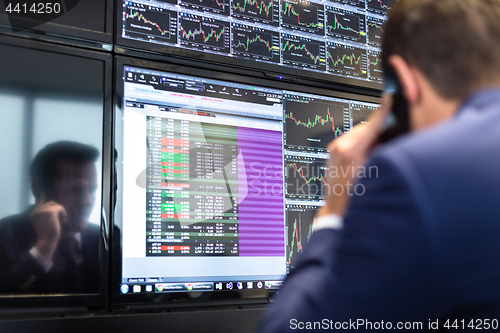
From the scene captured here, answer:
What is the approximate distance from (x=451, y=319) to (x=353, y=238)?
165mm

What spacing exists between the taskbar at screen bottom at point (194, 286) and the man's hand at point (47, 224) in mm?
234

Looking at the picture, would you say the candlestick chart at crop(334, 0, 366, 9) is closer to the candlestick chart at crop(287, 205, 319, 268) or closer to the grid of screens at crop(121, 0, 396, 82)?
the grid of screens at crop(121, 0, 396, 82)

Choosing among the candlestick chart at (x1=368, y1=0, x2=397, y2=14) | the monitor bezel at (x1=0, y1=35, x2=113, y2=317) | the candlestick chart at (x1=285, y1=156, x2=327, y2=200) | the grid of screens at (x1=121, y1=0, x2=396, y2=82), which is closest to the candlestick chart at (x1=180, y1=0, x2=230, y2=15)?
the grid of screens at (x1=121, y1=0, x2=396, y2=82)

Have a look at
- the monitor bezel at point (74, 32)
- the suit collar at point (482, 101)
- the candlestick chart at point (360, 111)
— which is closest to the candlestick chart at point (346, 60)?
the candlestick chart at point (360, 111)

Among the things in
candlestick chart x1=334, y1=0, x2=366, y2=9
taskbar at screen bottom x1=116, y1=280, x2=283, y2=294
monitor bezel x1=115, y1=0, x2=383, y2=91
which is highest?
candlestick chart x1=334, y1=0, x2=366, y2=9

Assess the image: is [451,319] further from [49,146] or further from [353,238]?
[49,146]

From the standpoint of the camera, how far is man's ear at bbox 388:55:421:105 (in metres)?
0.62

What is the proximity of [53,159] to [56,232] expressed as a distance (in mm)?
212

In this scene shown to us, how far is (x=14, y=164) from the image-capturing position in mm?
1235

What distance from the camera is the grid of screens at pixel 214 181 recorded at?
136 centimetres

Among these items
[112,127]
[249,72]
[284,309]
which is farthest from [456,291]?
[249,72]

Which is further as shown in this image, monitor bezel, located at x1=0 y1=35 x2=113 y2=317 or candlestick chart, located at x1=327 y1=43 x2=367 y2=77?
candlestick chart, located at x1=327 y1=43 x2=367 y2=77

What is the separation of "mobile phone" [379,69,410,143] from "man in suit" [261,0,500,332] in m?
0.05

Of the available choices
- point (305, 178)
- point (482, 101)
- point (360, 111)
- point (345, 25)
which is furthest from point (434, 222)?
point (345, 25)
